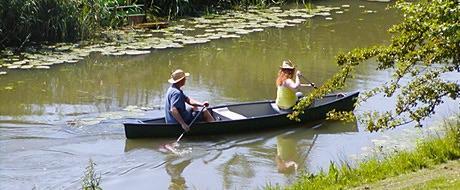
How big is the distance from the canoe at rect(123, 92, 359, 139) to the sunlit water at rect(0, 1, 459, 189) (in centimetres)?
14

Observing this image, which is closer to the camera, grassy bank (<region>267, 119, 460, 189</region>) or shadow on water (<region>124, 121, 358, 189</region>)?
grassy bank (<region>267, 119, 460, 189</region>)

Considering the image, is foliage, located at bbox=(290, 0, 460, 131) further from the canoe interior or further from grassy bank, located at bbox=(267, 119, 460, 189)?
the canoe interior

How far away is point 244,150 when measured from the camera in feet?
37.1

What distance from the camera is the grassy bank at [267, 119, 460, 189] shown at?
750cm

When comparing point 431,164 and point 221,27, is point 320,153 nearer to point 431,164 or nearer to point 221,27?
point 431,164

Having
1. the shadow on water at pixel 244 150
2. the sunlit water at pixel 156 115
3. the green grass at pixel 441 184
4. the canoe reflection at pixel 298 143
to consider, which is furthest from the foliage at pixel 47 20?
the green grass at pixel 441 184

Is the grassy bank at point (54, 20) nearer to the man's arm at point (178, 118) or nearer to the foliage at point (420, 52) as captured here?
the man's arm at point (178, 118)

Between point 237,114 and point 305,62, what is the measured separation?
5425mm

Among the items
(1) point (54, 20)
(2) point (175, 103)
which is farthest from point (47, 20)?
(2) point (175, 103)

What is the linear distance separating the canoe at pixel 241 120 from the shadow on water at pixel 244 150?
0.10 m

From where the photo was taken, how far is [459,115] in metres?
10.8

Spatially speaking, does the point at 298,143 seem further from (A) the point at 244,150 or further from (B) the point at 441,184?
(B) the point at 441,184

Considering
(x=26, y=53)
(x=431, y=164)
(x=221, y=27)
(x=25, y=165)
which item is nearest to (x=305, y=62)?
(x=221, y=27)

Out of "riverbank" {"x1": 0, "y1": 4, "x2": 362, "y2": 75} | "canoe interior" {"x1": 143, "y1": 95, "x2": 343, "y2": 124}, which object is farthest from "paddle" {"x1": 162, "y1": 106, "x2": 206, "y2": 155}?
"riverbank" {"x1": 0, "y1": 4, "x2": 362, "y2": 75}
